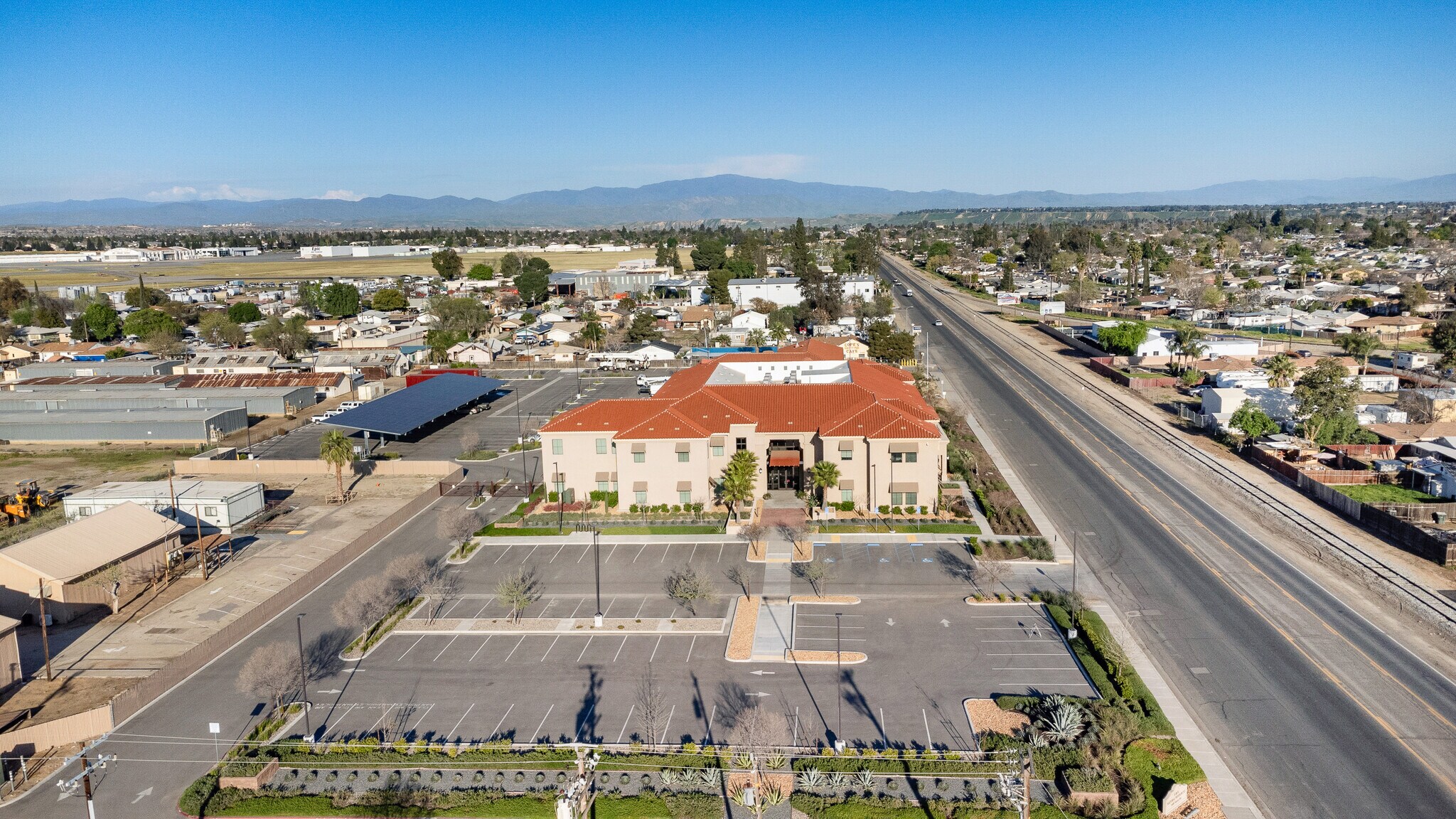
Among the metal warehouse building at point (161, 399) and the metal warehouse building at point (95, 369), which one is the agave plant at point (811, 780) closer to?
the metal warehouse building at point (161, 399)

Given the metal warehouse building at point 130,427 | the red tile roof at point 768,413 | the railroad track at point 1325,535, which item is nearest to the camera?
the railroad track at point 1325,535

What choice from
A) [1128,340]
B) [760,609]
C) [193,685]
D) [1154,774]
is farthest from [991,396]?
[193,685]

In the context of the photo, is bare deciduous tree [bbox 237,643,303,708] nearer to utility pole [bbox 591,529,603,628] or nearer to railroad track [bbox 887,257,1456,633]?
utility pole [bbox 591,529,603,628]

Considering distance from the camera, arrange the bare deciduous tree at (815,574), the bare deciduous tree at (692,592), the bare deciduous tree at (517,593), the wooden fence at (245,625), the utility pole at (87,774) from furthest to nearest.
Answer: the bare deciduous tree at (815,574) < the bare deciduous tree at (692,592) < the bare deciduous tree at (517,593) < the wooden fence at (245,625) < the utility pole at (87,774)

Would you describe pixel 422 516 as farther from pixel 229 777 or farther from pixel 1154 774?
pixel 1154 774

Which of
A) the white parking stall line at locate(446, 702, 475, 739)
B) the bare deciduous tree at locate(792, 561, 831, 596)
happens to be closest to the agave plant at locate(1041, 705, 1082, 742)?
the bare deciduous tree at locate(792, 561, 831, 596)

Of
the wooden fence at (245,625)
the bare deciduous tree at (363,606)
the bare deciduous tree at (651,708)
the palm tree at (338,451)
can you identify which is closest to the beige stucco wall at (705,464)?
the wooden fence at (245,625)
